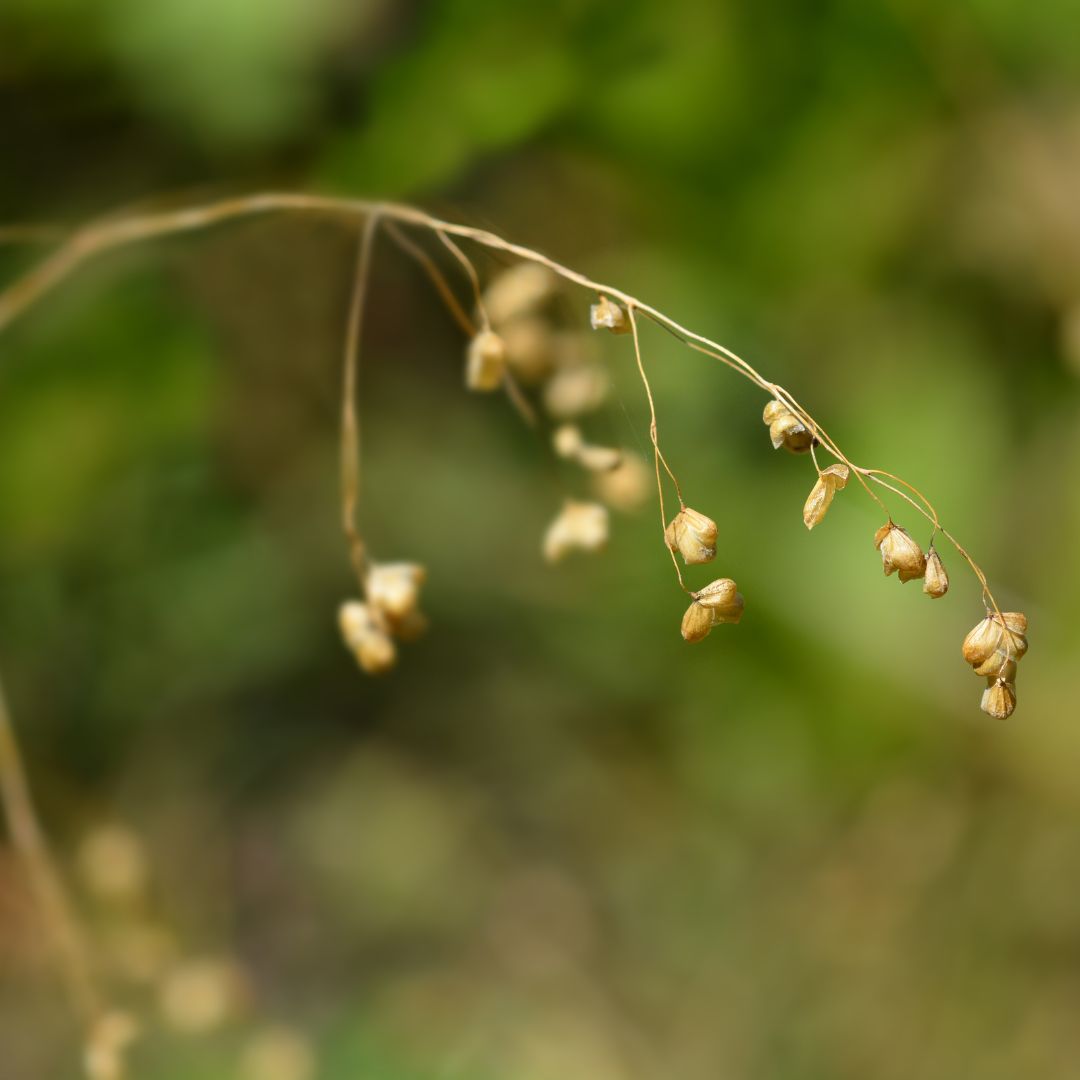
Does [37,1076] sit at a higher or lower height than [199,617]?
lower

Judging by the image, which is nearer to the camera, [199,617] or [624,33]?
[624,33]

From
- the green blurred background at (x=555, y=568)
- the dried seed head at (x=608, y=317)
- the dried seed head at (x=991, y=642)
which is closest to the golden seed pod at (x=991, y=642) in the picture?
the dried seed head at (x=991, y=642)

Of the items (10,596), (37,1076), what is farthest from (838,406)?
(37,1076)

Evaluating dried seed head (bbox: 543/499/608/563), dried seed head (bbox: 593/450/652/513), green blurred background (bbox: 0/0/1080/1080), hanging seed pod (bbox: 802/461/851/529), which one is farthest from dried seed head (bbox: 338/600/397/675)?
green blurred background (bbox: 0/0/1080/1080)

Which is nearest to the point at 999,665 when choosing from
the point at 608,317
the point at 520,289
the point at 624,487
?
the point at 608,317

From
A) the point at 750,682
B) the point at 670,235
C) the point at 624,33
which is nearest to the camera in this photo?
the point at 624,33

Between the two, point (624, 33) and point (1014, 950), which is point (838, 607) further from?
point (624, 33)
